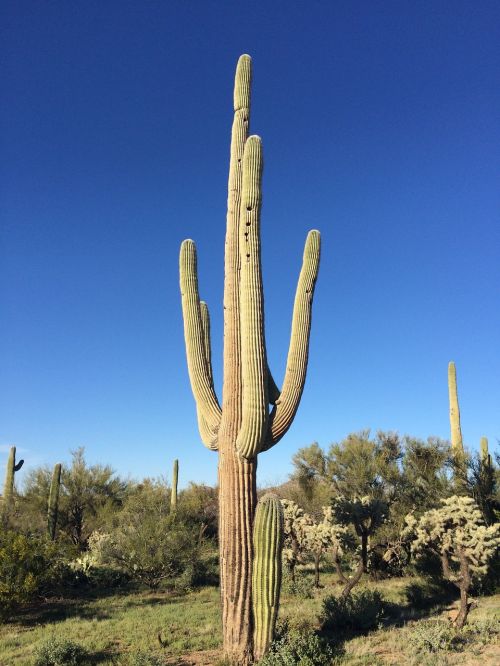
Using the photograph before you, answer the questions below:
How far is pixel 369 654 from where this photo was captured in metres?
7.62

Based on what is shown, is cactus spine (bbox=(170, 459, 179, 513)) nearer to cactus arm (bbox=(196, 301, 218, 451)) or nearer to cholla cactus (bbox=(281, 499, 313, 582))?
cholla cactus (bbox=(281, 499, 313, 582))

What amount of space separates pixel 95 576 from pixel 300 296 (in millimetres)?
11556

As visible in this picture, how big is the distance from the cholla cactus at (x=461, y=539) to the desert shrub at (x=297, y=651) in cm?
308

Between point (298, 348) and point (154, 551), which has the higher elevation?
point (298, 348)

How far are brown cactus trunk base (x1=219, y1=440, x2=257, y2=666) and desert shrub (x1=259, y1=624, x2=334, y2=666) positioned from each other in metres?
0.39

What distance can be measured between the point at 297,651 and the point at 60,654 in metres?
3.22

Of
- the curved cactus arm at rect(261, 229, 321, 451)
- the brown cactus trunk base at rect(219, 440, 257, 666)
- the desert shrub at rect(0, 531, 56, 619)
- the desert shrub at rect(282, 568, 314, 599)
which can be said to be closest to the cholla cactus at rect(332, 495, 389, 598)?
the desert shrub at rect(282, 568, 314, 599)

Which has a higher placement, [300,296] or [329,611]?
[300,296]

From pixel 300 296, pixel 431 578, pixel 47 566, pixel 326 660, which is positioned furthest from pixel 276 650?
pixel 431 578

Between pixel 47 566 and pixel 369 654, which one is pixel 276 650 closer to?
pixel 369 654

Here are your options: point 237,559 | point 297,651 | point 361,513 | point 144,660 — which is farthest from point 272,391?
point 361,513

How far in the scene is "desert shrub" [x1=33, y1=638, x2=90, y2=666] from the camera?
7.14 m

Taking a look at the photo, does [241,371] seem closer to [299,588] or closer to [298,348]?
[298,348]

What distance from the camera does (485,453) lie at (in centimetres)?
1684
